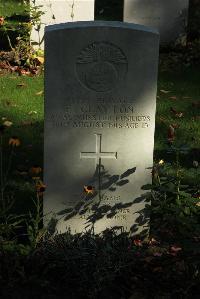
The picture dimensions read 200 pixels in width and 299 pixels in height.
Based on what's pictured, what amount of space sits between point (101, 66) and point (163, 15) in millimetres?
5997

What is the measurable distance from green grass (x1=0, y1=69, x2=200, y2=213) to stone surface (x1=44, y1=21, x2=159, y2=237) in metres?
0.84

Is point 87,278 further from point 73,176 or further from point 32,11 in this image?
point 32,11

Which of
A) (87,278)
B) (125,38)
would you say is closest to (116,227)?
(87,278)

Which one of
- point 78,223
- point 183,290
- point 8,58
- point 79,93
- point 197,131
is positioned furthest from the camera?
point 8,58

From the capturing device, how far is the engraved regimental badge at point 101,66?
174 inches

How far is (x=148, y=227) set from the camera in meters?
4.82

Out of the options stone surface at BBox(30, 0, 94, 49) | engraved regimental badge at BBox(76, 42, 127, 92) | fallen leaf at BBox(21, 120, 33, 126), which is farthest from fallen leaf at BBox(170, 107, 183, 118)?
engraved regimental badge at BBox(76, 42, 127, 92)

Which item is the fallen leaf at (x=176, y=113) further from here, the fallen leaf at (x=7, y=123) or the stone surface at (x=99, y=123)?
the stone surface at (x=99, y=123)

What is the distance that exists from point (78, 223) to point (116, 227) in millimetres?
260

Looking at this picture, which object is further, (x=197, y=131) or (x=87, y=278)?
(x=197, y=131)

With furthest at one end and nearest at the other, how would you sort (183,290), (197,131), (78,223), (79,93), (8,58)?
(8,58), (197,131), (78,223), (79,93), (183,290)

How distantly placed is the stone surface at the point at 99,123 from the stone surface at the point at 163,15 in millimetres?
5675

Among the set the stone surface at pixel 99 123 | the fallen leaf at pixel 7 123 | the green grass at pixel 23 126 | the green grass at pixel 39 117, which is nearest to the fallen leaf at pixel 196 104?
the green grass at pixel 39 117

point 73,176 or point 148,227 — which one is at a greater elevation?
point 73,176
